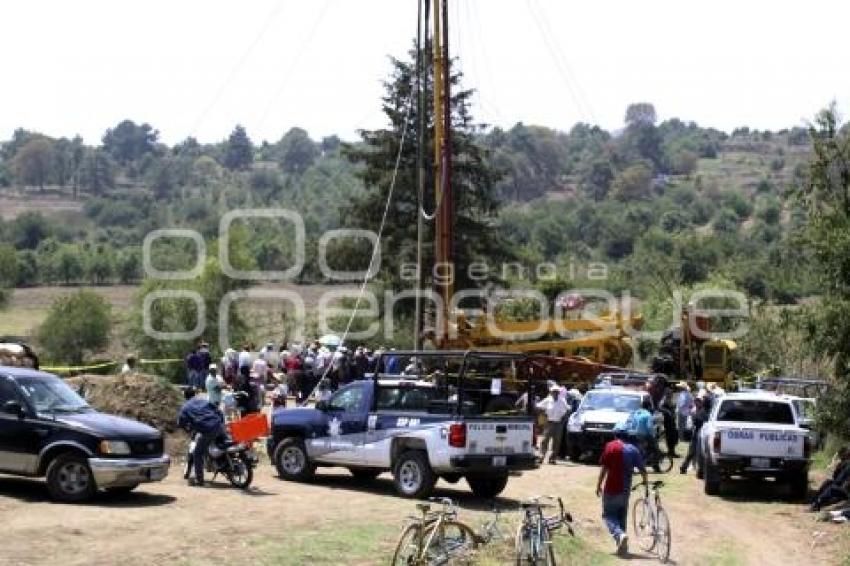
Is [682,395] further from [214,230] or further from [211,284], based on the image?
[214,230]

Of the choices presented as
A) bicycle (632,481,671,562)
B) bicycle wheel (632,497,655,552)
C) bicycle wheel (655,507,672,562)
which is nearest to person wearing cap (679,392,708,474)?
bicycle wheel (632,497,655,552)

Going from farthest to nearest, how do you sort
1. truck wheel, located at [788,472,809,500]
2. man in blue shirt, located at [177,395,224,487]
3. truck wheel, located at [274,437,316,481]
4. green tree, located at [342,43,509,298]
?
green tree, located at [342,43,509,298] → truck wheel, located at [788,472,809,500] → truck wheel, located at [274,437,316,481] → man in blue shirt, located at [177,395,224,487]

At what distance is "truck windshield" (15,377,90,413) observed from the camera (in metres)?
16.9

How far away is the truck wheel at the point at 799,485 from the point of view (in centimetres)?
2156

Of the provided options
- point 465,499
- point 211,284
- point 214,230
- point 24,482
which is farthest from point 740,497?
point 214,230

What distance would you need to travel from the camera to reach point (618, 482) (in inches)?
617

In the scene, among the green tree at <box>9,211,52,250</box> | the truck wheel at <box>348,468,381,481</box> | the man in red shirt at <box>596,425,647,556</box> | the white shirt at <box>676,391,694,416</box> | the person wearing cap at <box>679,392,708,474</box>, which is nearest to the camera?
the man in red shirt at <box>596,425,647,556</box>

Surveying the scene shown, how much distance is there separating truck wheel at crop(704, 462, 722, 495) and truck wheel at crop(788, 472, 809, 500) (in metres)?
1.26

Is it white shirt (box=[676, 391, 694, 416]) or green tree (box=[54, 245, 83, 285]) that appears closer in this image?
white shirt (box=[676, 391, 694, 416])

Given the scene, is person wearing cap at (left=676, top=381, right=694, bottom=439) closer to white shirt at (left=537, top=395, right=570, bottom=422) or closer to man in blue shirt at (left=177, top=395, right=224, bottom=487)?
white shirt at (left=537, top=395, right=570, bottom=422)

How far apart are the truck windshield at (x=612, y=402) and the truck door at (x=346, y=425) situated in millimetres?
7989

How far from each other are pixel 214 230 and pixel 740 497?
152 meters

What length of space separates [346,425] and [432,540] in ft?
21.8

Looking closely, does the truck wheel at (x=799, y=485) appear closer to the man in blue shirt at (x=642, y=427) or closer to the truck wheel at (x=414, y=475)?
the man in blue shirt at (x=642, y=427)
